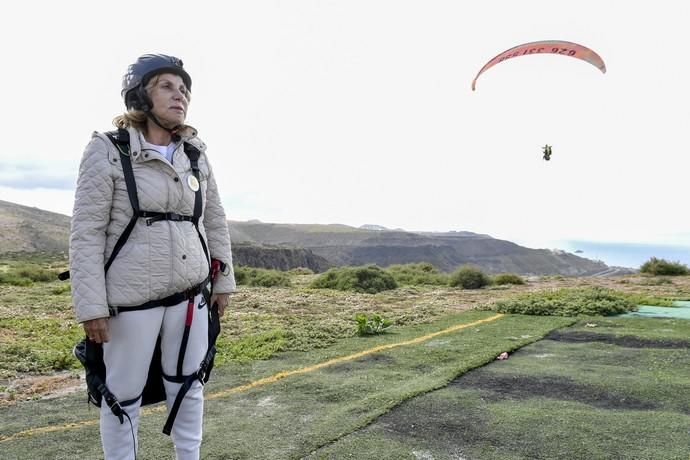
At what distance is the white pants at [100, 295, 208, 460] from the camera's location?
271cm

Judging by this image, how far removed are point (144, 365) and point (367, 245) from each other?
11878 cm

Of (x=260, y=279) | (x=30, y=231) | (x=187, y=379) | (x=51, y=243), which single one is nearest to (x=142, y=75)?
(x=187, y=379)

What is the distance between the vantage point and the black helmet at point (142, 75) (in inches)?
115

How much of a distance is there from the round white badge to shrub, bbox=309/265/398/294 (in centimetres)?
1536

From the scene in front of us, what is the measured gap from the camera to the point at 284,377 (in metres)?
6.35

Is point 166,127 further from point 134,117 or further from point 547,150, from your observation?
point 547,150

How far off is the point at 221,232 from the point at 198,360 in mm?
764

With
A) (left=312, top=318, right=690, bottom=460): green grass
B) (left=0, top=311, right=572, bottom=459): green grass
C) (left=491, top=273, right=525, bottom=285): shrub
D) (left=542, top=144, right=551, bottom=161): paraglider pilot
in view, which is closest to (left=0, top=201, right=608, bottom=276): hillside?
(left=491, top=273, right=525, bottom=285): shrub

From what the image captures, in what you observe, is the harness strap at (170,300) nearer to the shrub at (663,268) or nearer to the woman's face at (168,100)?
the woman's face at (168,100)

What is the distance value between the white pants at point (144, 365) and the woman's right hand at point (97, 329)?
60 mm

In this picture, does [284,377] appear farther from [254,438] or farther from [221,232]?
[221,232]

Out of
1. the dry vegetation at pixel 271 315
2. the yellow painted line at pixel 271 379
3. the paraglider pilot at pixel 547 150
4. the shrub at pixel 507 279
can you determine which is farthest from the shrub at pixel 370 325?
the shrub at pixel 507 279

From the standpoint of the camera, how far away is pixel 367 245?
398 feet

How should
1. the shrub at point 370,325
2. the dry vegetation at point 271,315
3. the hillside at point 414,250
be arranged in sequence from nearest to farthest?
the dry vegetation at point 271,315
the shrub at point 370,325
the hillside at point 414,250
